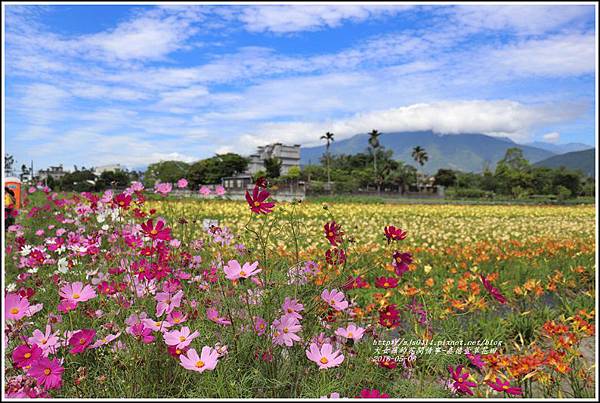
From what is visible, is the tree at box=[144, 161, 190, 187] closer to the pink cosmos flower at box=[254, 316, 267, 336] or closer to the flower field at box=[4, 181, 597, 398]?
the flower field at box=[4, 181, 597, 398]

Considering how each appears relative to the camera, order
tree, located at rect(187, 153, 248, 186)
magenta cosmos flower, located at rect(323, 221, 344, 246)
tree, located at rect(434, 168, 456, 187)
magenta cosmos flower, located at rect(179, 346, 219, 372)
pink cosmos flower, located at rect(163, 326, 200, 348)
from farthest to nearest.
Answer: tree, located at rect(434, 168, 456, 187), tree, located at rect(187, 153, 248, 186), magenta cosmos flower, located at rect(323, 221, 344, 246), pink cosmos flower, located at rect(163, 326, 200, 348), magenta cosmos flower, located at rect(179, 346, 219, 372)

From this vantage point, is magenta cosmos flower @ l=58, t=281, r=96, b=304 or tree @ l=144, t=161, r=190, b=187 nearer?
magenta cosmos flower @ l=58, t=281, r=96, b=304

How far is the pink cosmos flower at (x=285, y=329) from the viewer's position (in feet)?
5.26

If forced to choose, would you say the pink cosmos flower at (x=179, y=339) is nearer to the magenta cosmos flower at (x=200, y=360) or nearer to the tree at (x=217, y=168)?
the magenta cosmos flower at (x=200, y=360)

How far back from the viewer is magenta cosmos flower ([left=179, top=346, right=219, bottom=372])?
1331mm

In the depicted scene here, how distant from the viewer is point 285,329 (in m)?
1.62

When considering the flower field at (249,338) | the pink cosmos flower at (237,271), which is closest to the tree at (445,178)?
the flower field at (249,338)

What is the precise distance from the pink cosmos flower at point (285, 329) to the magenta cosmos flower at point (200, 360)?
0.27 meters

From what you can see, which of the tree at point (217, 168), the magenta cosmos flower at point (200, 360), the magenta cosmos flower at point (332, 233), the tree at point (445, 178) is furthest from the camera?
the tree at point (445, 178)

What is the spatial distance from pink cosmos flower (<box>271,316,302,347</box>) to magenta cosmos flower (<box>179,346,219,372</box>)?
27 centimetres

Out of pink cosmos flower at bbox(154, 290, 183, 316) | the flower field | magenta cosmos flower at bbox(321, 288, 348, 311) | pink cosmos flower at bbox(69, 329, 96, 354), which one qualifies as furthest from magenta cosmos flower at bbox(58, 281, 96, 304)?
magenta cosmos flower at bbox(321, 288, 348, 311)

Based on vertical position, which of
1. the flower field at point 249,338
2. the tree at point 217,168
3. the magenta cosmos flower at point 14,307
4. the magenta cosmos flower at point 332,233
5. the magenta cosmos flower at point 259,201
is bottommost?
the flower field at point 249,338

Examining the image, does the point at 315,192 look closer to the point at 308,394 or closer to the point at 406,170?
the point at 308,394

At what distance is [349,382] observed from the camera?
1.72 m
